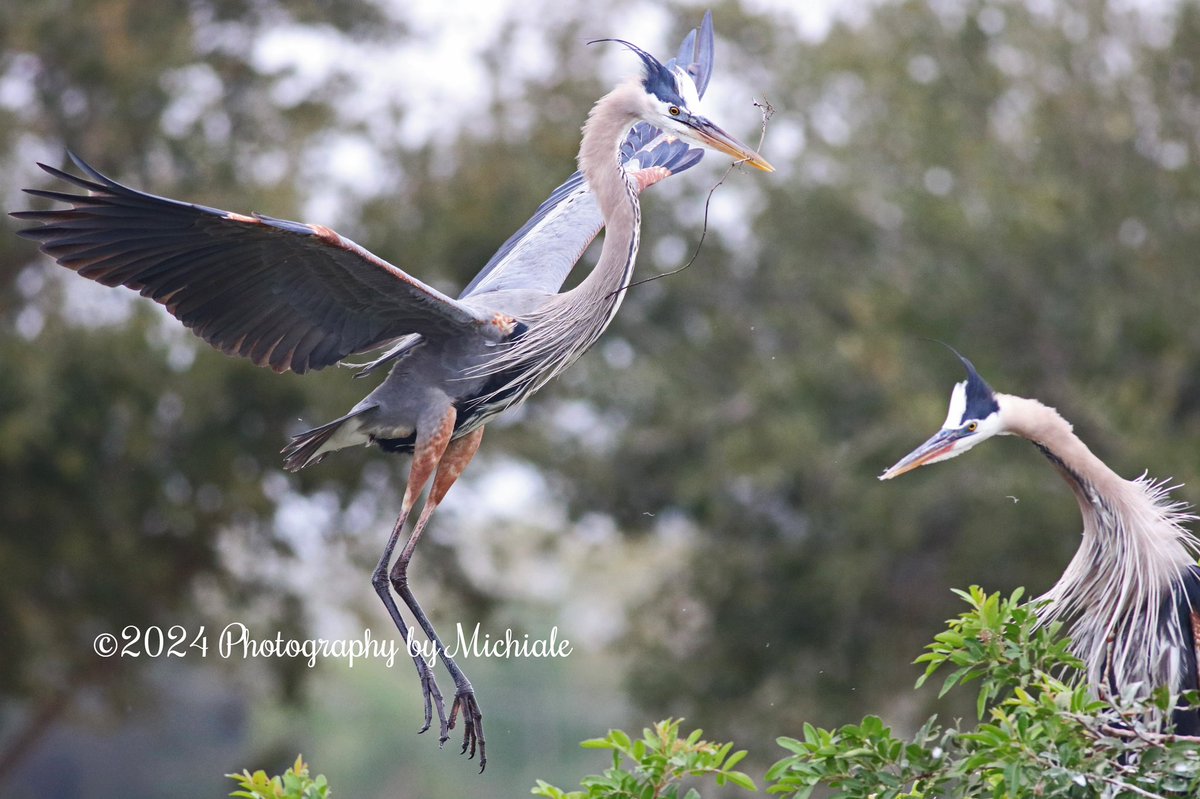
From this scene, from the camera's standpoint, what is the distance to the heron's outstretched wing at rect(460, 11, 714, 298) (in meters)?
5.73

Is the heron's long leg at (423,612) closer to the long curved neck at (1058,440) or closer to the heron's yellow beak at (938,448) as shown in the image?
the heron's yellow beak at (938,448)

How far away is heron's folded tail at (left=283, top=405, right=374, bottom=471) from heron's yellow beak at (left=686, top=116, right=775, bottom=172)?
4.50 ft

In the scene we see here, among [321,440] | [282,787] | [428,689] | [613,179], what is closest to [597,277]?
[613,179]

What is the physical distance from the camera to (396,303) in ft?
16.3

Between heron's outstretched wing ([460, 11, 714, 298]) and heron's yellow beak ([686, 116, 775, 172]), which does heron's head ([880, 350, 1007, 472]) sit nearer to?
heron's yellow beak ([686, 116, 775, 172])

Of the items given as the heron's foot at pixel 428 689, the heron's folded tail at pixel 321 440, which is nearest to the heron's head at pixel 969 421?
the heron's foot at pixel 428 689

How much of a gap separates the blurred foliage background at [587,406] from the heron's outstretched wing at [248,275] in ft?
30.2

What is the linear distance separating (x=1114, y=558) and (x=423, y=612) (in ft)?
7.28

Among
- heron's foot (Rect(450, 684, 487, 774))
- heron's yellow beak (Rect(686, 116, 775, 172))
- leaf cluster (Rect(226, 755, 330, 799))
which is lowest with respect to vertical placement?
leaf cluster (Rect(226, 755, 330, 799))

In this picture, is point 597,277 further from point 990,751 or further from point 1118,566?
point 990,751

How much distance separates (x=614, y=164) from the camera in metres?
5.03

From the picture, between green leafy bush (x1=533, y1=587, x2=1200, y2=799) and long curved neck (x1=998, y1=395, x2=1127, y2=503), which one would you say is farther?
long curved neck (x1=998, y1=395, x2=1127, y2=503)

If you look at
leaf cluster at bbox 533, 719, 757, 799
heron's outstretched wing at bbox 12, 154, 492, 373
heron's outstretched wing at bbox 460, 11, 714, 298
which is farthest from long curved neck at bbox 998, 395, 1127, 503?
leaf cluster at bbox 533, 719, 757, 799

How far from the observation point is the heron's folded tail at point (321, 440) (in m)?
5.16
